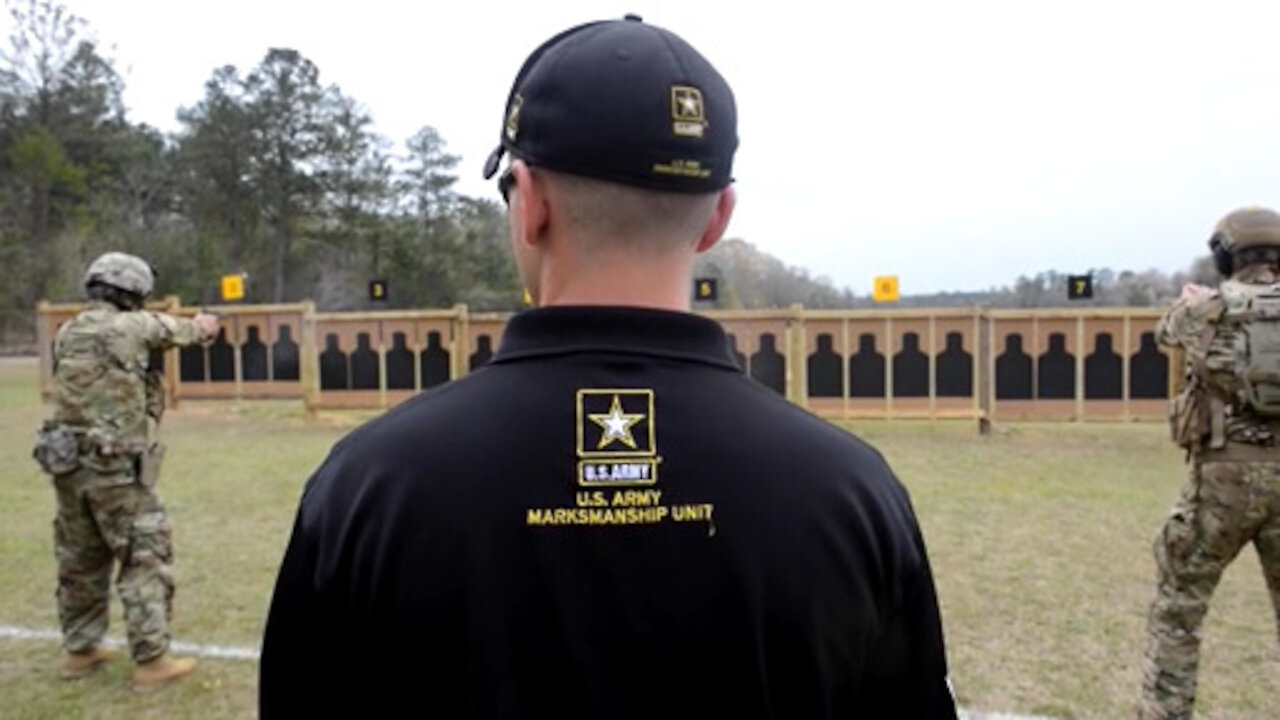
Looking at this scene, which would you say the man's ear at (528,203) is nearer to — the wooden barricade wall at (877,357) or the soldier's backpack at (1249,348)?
the soldier's backpack at (1249,348)

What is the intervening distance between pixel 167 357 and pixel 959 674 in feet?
49.6

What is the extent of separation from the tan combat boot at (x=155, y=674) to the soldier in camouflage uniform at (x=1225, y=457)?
4.06 metres

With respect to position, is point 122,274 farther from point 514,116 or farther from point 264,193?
point 264,193

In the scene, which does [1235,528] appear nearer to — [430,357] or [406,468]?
[406,468]

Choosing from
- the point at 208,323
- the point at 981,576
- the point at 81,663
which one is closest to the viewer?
the point at 81,663

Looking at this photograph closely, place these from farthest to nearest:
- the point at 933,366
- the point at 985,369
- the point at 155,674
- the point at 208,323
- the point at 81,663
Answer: the point at 933,366, the point at 985,369, the point at 208,323, the point at 81,663, the point at 155,674

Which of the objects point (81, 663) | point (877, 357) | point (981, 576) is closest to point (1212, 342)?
point (981, 576)

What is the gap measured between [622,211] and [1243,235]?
3.36 m

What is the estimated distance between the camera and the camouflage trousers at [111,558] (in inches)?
159

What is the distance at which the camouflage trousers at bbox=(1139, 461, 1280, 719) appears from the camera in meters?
3.45

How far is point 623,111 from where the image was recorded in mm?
1094

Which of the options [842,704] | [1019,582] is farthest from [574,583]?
[1019,582]

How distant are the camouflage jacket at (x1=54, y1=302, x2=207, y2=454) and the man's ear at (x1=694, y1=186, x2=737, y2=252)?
3775 millimetres

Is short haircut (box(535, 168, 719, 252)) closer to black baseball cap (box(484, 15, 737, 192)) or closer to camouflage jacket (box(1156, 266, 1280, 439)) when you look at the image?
black baseball cap (box(484, 15, 737, 192))
